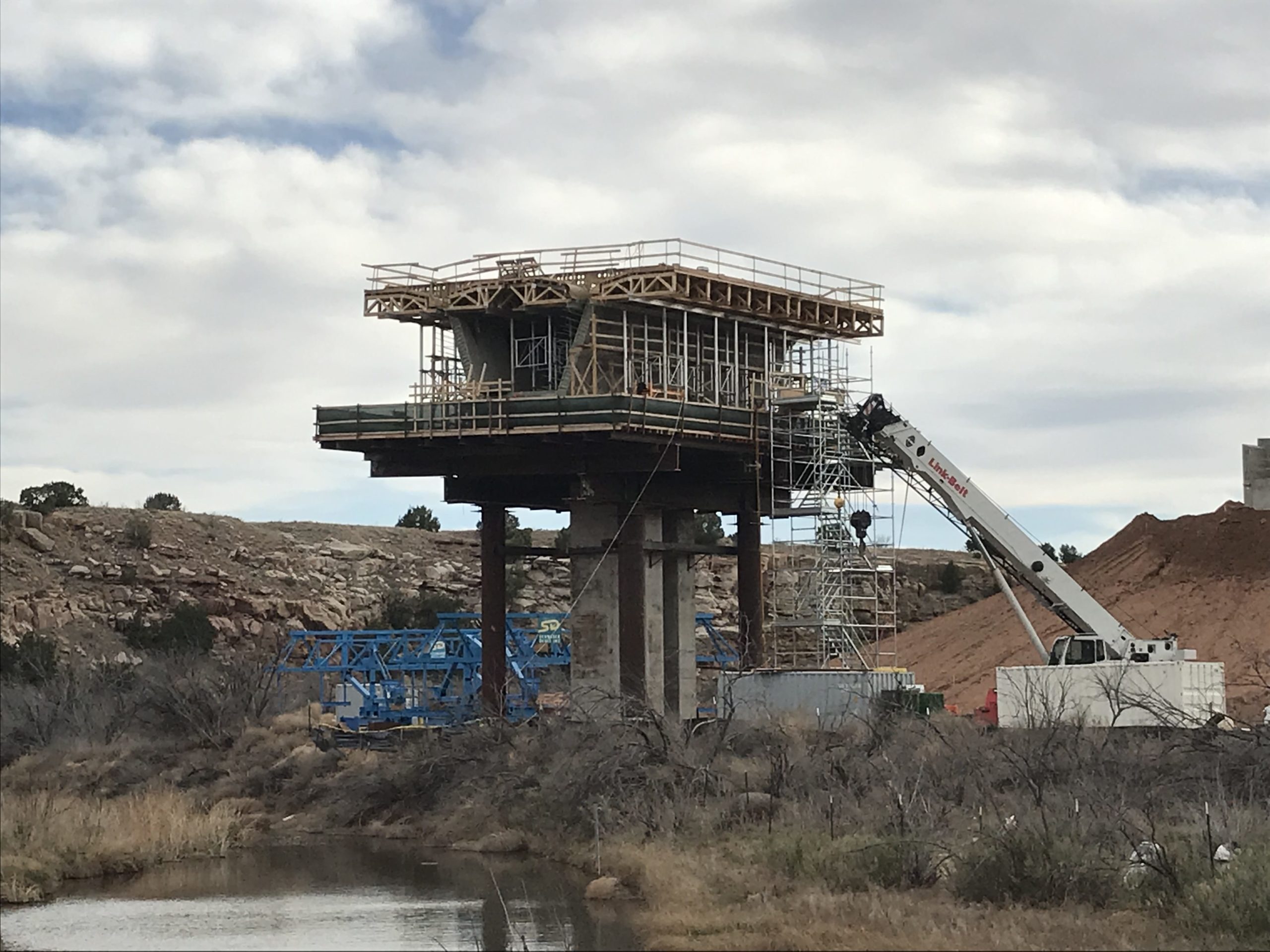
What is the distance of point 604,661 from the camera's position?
2293 inches

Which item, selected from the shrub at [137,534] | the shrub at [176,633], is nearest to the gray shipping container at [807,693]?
the shrub at [176,633]

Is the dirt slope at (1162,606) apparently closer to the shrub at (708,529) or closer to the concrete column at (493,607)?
the concrete column at (493,607)

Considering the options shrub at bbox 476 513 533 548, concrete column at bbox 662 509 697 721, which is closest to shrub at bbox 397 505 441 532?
shrub at bbox 476 513 533 548

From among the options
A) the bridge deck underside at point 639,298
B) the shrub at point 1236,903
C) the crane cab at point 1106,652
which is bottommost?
the shrub at point 1236,903

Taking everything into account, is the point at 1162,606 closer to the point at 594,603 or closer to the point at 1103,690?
the point at 594,603

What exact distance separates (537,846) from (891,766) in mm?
8998

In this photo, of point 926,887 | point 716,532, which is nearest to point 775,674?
point 926,887

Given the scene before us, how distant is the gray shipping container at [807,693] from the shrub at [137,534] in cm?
4085

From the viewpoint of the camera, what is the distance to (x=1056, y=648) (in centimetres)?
5069

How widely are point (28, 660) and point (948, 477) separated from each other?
114ft

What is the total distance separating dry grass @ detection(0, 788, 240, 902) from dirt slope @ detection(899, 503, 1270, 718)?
28.6m

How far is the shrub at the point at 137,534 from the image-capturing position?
3420 inches

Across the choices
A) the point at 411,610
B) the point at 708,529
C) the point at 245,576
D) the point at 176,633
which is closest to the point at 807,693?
the point at 176,633

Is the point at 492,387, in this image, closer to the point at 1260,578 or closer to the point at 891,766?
the point at 891,766
